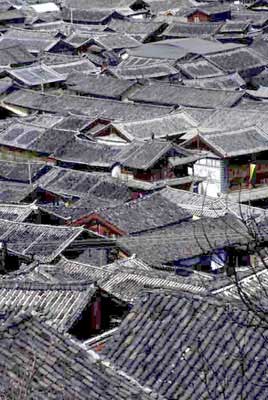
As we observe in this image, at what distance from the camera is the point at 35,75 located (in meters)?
42.8

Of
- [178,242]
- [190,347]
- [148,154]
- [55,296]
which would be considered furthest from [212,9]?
[190,347]

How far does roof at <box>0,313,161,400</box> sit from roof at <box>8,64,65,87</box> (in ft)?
116

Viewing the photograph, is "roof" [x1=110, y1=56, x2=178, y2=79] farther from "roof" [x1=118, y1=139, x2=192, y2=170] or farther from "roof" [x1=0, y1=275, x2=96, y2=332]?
"roof" [x1=0, y1=275, x2=96, y2=332]

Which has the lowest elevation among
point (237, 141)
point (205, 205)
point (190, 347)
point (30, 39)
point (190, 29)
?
point (190, 29)

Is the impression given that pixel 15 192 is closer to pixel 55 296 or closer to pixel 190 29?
pixel 55 296

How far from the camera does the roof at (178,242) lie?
20.2 metres

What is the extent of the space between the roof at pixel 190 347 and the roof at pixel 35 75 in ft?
109

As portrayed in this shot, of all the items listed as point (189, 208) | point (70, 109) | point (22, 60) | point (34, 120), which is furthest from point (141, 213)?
point (22, 60)

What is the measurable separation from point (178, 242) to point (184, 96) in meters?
17.3

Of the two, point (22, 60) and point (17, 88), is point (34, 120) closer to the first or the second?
point (17, 88)

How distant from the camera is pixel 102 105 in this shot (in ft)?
122

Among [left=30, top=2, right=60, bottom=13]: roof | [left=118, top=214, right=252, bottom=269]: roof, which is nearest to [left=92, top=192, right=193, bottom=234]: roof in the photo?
[left=118, top=214, right=252, bottom=269]: roof

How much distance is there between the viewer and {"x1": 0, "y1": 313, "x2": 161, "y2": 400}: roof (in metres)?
6.92

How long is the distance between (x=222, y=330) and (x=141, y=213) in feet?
46.8
